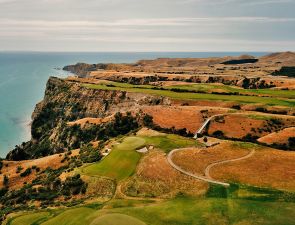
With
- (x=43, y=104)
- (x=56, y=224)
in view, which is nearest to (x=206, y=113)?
(x=56, y=224)

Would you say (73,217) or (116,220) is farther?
(73,217)

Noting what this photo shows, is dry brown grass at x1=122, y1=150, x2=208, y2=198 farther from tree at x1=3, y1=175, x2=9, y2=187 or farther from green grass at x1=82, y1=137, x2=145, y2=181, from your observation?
tree at x1=3, y1=175, x2=9, y2=187

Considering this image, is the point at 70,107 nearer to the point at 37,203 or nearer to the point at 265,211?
the point at 37,203

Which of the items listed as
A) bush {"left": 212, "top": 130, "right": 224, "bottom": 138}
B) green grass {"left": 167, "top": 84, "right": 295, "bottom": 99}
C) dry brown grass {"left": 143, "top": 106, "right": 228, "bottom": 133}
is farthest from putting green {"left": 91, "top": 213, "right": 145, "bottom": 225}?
green grass {"left": 167, "top": 84, "right": 295, "bottom": 99}

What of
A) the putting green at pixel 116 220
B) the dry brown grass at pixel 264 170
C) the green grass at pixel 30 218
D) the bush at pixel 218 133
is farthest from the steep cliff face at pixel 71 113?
the putting green at pixel 116 220

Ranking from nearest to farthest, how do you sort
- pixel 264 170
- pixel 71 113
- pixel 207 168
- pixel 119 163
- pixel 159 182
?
pixel 159 182, pixel 264 170, pixel 207 168, pixel 119 163, pixel 71 113

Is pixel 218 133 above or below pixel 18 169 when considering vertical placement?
above

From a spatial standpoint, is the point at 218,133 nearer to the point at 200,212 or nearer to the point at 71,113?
the point at 200,212

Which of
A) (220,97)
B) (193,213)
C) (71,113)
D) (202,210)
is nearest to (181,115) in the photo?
(220,97)
